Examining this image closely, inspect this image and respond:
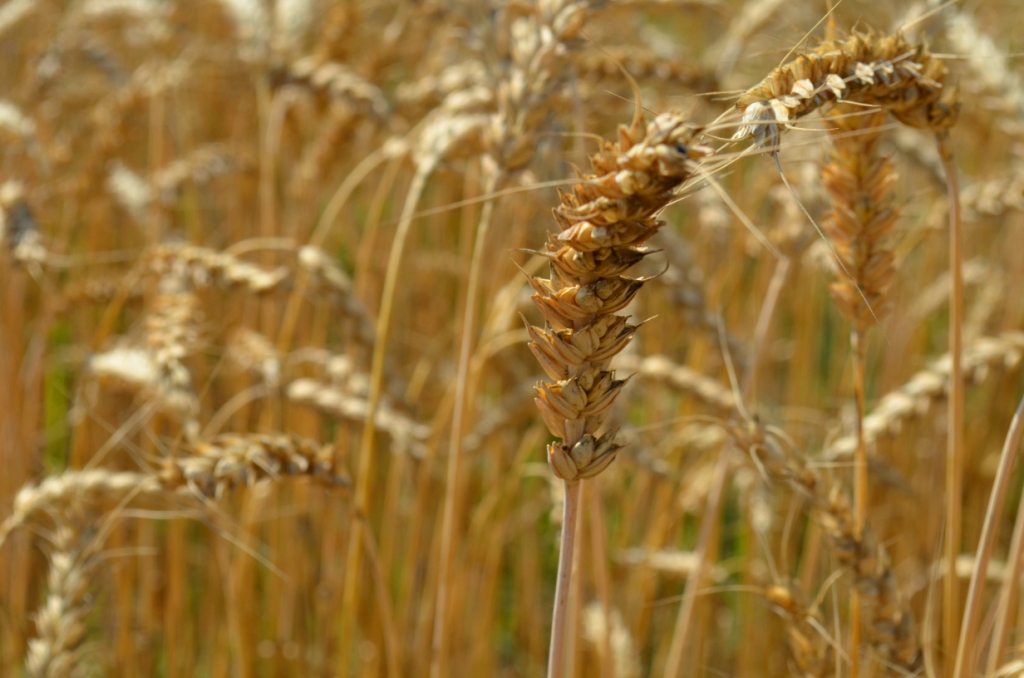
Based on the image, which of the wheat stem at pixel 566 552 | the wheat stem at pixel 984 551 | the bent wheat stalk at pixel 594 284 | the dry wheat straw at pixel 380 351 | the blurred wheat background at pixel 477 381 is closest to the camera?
the bent wheat stalk at pixel 594 284

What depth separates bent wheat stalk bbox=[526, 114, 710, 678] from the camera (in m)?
0.40

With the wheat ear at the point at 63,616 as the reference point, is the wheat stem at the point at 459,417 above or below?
above

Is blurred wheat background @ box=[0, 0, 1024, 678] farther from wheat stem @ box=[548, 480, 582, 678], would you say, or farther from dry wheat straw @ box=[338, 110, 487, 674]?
wheat stem @ box=[548, 480, 582, 678]

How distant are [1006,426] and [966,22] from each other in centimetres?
99

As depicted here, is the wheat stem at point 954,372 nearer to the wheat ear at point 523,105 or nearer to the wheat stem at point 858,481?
the wheat stem at point 858,481

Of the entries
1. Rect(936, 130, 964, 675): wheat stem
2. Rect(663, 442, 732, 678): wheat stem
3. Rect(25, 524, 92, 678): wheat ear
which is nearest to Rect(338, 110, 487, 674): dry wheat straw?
Rect(25, 524, 92, 678): wheat ear

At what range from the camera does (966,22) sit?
1.33 m

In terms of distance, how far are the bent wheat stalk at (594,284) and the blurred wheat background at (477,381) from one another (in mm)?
49

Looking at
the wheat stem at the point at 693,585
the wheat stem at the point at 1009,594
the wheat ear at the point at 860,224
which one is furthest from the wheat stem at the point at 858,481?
the wheat stem at the point at 693,585

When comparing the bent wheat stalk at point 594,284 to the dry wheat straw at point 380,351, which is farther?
the dry wheat straw at point 380,351

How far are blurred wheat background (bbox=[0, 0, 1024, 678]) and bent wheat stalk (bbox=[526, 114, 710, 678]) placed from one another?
49 millimetres

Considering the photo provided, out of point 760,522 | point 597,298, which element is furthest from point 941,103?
point 760,522

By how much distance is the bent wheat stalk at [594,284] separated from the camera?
40 cm

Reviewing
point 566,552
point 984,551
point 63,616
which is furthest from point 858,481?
point 63,616
